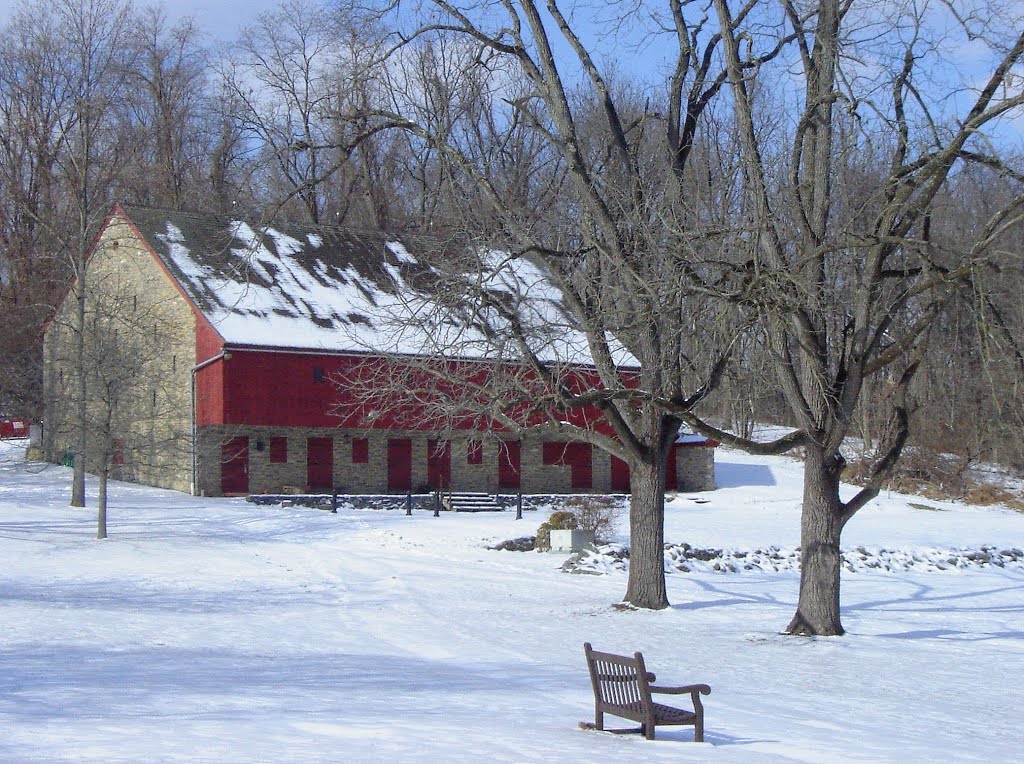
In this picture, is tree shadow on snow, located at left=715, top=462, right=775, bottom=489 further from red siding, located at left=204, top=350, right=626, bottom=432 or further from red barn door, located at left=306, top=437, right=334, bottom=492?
red barn door, located at left=306, top=437, right=334, bottom=492

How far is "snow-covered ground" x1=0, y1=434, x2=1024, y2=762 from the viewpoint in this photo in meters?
8.89

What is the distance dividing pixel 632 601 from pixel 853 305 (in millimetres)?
5934

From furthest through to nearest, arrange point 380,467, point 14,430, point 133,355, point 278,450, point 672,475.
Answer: point 14,430, point 672,475, point 380,467, point 278,450, point 133,355

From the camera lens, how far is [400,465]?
39.4 meters

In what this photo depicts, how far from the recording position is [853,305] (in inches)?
595

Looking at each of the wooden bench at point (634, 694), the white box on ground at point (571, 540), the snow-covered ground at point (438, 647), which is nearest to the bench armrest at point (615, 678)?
the wooden bench at point (634, 694)

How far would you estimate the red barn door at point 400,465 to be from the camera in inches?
1544

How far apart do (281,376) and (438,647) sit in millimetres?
22909

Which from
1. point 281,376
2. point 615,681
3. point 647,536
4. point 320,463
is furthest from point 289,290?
point 615,681

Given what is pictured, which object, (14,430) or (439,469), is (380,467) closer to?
(439,469)

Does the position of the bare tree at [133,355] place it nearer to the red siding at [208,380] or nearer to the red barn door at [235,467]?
the red siding at [208,380]

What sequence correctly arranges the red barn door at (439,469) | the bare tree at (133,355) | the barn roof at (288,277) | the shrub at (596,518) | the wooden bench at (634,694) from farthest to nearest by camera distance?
the red barn door at (439,469), the barn roof at (288,277), the bare tree at (133,355), the shrub at (596,518), the wooden bench at (634,694)

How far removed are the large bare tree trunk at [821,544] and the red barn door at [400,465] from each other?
2470 centimetres

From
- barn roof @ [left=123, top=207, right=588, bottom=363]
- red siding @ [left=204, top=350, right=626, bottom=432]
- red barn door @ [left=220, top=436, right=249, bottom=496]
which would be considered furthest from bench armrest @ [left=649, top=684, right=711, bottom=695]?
red barn door @ [left=220, top=436, right=249, bottom=496]
